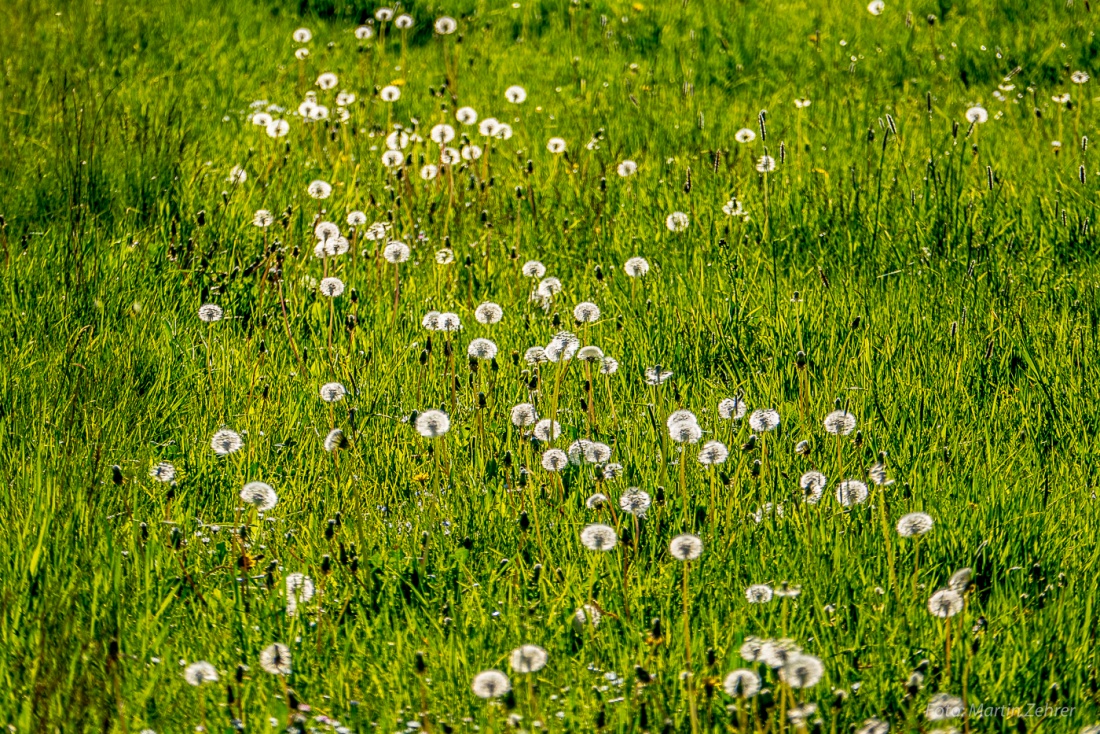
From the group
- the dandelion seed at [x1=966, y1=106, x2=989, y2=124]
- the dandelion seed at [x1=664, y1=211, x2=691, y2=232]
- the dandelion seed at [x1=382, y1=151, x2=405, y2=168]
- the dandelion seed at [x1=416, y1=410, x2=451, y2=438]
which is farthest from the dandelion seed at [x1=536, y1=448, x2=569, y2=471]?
the dandelion seed at [x1=966, y1=106, x2=989, y2=124]

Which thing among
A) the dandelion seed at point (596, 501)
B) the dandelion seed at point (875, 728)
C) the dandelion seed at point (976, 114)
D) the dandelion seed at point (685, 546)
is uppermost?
the dandelion seed at point (976, 114)

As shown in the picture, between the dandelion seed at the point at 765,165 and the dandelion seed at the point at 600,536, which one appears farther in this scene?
the dandelion seed at the point at 765,165

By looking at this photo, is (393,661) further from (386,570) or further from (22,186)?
(22,186)

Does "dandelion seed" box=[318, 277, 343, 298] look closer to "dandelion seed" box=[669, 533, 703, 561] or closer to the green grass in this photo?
the green grass

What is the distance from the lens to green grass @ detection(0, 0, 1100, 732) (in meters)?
2.02

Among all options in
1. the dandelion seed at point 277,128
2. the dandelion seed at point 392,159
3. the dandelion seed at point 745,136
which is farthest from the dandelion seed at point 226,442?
the dandelion seed at point 745,136

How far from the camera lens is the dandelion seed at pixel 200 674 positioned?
5.92ft

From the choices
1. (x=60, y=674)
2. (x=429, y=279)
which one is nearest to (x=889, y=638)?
(x=60, y=674)

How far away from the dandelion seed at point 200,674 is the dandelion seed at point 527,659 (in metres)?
0.52

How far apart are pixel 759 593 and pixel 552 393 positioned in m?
1.07

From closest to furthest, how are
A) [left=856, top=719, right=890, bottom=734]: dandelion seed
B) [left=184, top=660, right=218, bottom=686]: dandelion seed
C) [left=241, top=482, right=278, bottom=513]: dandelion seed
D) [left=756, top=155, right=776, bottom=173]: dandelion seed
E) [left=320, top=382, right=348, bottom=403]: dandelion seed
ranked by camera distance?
[left=856, top=719, right=890, bottom=734]: dandelion seed → [left=184, top=660, right=218, bottom=686]: dandelion seed → [left=241, top=482, right=278, bottom=513]: dandelion seed → [left=320, top=382, right=348, bottom=403]: dandelion seed → [left=756, top=155, right=776, bottom=173]: dandelion seed

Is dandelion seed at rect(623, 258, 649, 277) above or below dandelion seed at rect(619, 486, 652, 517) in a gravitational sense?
above

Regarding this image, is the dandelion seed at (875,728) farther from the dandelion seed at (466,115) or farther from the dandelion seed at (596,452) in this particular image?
the dandelion seed at (466,115)

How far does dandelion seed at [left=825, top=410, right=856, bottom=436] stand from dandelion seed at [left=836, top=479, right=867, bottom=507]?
0.15 meters
